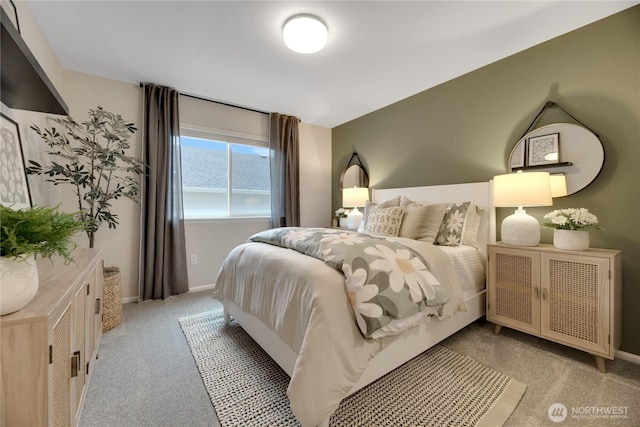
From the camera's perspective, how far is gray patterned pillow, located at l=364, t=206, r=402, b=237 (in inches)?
99.2

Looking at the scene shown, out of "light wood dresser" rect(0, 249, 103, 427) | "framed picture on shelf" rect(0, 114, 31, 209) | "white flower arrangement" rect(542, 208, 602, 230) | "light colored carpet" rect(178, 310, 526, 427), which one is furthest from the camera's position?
"white flower arrangement" rect(542, 208, 602, 230)

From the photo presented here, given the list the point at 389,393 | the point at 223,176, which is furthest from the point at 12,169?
the point at 389,393

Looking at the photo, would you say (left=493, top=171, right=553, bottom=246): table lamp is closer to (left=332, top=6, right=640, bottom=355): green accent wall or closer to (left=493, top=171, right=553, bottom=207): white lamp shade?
(left=493, top=171, right=553, bottom=207): white lamp shade

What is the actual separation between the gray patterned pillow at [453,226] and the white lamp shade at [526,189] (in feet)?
1.28

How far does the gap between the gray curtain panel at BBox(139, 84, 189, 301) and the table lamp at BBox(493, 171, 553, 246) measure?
3.25m

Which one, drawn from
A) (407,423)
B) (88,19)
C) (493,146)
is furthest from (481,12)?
(88,19)

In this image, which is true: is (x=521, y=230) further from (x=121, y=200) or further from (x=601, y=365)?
(x=121, y=200)

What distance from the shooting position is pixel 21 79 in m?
1.17

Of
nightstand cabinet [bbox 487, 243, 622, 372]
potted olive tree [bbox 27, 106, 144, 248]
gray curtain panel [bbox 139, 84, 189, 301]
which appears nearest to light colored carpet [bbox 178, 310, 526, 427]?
nightstand cabinet [bbox 487, 243, 622, 372]

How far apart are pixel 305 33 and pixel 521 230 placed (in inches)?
87.8

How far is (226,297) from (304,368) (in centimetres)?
125

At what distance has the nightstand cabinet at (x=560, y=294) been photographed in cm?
158

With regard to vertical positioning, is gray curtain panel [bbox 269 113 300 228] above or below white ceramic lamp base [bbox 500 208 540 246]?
above

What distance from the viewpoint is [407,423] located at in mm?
1235
